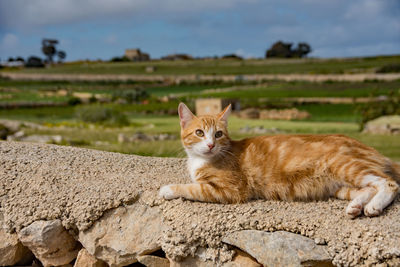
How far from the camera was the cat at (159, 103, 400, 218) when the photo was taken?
4.58 meters

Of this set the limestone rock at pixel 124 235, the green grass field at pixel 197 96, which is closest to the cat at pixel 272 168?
the limestone rock at pixel 124 235

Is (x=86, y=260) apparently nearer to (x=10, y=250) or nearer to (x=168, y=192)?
(x=10, y=250)

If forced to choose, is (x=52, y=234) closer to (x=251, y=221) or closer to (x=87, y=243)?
(x=87, y=243)

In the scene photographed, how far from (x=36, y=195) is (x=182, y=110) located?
2356 millimetres

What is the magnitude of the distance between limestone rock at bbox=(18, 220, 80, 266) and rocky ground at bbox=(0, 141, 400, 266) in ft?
0.04

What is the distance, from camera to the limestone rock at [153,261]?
16.1 feet

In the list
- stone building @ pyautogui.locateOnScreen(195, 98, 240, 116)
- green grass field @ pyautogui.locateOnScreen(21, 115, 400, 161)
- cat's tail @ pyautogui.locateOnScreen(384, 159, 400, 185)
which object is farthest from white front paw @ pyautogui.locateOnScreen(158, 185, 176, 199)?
stone building @ pyautogui.locateOnScreen(195, 98, 240, 116)

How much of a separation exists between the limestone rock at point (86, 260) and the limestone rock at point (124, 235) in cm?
19

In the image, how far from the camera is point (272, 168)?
4.76 meters

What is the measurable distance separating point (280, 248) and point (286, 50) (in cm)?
4461

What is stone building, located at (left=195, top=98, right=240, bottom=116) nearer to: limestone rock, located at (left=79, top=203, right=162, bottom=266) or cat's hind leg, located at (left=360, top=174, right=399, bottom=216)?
limestone rock, located at (left=79, top=203, right=162, bottom=266)

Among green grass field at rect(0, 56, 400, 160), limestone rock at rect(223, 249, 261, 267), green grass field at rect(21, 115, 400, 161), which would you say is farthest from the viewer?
green grass field at rect(0, 56, 400, 160)

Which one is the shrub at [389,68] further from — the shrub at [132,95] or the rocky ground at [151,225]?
the rocky ground at [151,225]

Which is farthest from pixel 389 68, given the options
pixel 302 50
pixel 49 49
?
pixel 49 49
